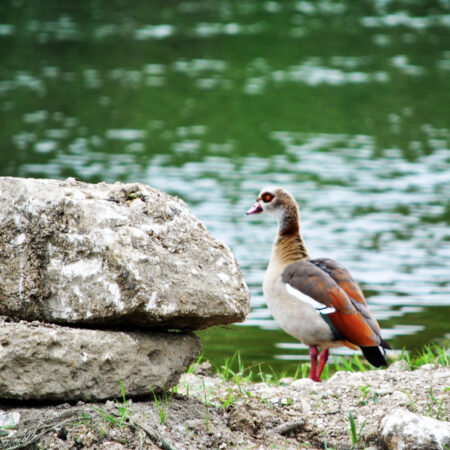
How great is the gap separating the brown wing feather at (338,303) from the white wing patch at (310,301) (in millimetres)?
24

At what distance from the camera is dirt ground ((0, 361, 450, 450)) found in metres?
5.18

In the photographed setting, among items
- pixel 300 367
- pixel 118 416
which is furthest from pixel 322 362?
pixel 118 416

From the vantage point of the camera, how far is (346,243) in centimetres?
1399

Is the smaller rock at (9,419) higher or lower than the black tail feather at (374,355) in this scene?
higher

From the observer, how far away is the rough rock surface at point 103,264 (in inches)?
211

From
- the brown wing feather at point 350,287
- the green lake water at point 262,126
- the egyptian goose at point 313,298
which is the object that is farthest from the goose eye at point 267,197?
the green lake water at point 262,126

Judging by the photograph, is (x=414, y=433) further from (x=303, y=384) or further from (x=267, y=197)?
(x=267, y=197)

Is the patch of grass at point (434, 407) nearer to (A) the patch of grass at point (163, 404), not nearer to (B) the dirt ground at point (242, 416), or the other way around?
(B) the dirt ground at point (242, 416)

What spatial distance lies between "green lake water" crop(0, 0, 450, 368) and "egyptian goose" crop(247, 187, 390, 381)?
5.53ft

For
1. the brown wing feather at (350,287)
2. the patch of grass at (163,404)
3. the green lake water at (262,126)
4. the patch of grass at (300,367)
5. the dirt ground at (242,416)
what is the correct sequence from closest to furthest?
the dirt ground at (242,416), the patch of grass at (163,404), the brown wing feather at (350,287), the patch of grass at (300,367), the green lake water at (262,126)

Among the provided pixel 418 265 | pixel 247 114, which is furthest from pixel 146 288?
pixel 247 114

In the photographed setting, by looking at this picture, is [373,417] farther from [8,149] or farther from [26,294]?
[8,149]

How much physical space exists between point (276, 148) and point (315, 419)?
14.5 meters

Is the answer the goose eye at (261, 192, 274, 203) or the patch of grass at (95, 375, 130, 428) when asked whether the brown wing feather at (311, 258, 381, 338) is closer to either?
the goose eye at (261, 192, 274, 203)
